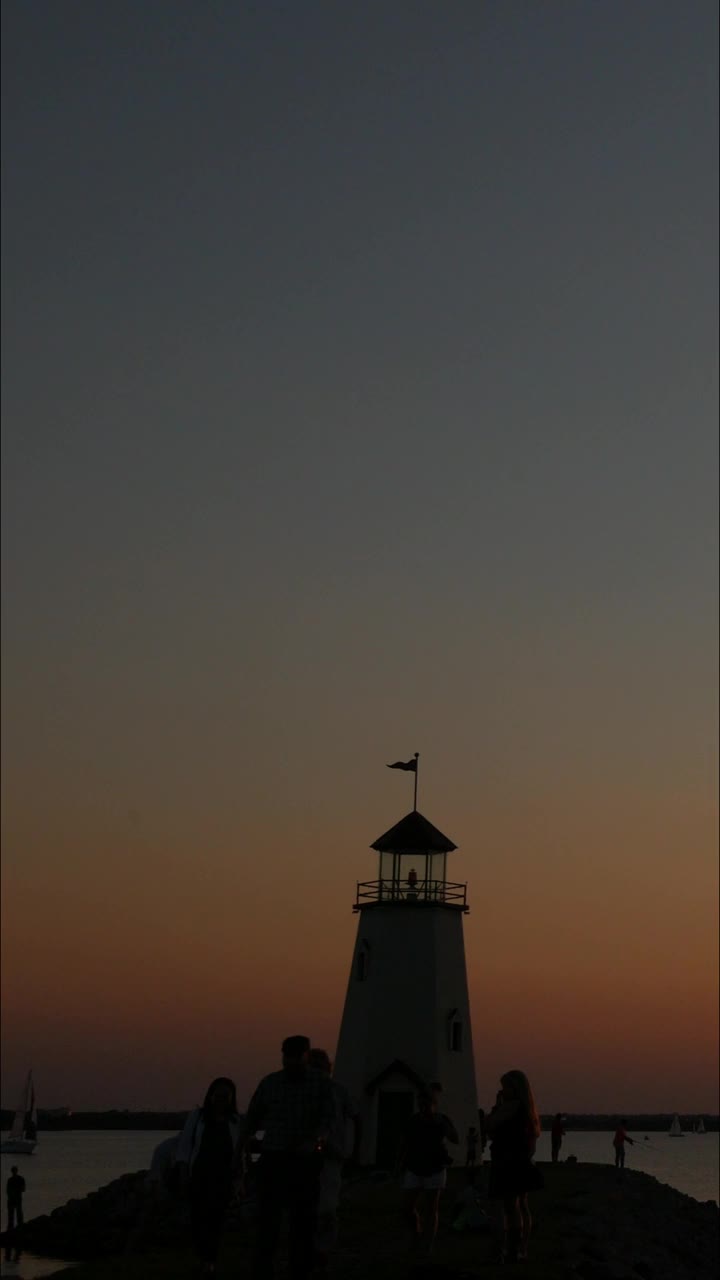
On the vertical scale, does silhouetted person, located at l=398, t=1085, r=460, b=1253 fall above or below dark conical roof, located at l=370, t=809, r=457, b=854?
below

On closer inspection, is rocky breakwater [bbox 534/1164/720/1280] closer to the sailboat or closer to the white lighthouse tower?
the white lighthouse tower

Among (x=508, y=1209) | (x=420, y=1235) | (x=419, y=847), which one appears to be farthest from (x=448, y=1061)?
(x=508, y=1209)

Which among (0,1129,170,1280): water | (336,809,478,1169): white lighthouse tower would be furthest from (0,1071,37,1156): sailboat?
(336,809,478,1169): white lighthouse tower

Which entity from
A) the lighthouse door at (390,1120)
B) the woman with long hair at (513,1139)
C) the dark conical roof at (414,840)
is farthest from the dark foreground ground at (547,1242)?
the dark conical roof at (414,840)

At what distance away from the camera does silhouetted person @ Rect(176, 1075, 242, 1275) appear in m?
13.5

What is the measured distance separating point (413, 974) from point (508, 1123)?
29.6m

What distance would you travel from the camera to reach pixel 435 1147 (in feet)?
57.8

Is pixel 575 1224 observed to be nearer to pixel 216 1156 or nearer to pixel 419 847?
pixel 216 1156

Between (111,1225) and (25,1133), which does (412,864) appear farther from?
(25,1133)

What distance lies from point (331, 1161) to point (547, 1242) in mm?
11873

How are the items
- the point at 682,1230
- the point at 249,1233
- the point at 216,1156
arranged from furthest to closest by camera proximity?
the point at 682,1230 → the point at 249,1233 → the point at 216,1156

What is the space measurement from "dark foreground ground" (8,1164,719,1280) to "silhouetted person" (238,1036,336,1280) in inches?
224

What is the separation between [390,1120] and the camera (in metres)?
43.8

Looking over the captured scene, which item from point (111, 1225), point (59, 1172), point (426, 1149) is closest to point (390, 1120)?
point (111, 1225)
